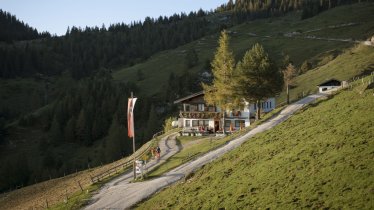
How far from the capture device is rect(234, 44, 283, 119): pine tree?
206 ft

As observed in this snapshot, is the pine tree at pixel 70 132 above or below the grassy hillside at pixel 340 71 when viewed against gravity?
below

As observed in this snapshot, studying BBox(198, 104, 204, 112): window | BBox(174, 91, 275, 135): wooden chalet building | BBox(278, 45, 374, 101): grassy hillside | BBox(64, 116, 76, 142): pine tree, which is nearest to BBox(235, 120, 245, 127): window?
BBox(174, 91, 275, 135): wooden chalet building

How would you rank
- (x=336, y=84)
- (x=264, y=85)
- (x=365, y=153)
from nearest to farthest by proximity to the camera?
(x=365, y=153), (x=264, y=85), (x=336, y=84)

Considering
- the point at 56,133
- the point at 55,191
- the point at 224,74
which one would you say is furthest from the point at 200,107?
the point at 56,133

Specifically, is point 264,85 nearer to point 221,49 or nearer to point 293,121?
point 221,49

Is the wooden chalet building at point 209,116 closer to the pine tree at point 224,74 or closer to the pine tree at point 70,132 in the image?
the pine tree at point 224,74

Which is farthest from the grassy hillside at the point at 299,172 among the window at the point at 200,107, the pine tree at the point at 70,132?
the pine tree at the point at 70,132

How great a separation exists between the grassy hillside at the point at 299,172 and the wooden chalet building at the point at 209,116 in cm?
2973

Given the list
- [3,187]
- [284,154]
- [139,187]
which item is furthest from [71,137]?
[284,154]

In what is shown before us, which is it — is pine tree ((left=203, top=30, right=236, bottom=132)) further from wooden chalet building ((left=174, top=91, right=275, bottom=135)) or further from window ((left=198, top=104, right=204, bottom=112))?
window ((left=198, top=104, right=204, bottom=112))

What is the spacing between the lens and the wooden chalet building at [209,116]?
7331cm

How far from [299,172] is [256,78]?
3754cm

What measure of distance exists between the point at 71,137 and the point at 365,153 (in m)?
153

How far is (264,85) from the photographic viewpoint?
63.5 metres
